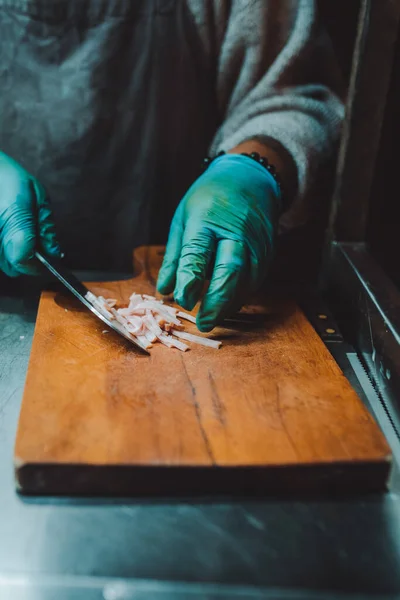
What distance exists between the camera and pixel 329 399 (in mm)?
1062

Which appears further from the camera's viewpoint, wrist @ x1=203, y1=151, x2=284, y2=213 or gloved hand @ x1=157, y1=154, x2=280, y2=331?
wrist @ x1=203, y1=151, x2=284, y2=213

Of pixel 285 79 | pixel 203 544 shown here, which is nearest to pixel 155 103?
pixel 285 79

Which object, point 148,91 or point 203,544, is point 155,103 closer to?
point 148,91

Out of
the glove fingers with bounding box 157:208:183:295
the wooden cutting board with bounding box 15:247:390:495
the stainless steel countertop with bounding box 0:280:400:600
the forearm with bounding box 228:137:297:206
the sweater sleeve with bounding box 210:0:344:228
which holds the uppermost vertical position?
the sweater sleeve with bounding box 210:0:344:228

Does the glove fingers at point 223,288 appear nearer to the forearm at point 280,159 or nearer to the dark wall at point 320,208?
the forearm at point 280,159

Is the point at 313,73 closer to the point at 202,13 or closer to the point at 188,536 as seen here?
the point at 202,13

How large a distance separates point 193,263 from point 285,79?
2.63ft

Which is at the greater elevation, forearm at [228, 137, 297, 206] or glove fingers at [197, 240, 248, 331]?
forearm at [228, 137, 297, 206]

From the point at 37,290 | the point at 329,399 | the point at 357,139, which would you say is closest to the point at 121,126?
the point at 37,290

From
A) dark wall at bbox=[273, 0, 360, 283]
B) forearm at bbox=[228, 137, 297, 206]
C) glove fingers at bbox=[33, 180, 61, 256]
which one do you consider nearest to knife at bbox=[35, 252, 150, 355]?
glove fingers at bbox=[33, 180, 61, 256]

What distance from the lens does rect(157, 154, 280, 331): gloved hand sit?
1257mm

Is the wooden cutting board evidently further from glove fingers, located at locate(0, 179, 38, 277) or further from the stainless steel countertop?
glove fingers, located at locate(0, 179, 38, 277)

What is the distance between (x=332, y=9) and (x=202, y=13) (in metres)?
0.41

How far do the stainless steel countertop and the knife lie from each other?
0.38 metres
